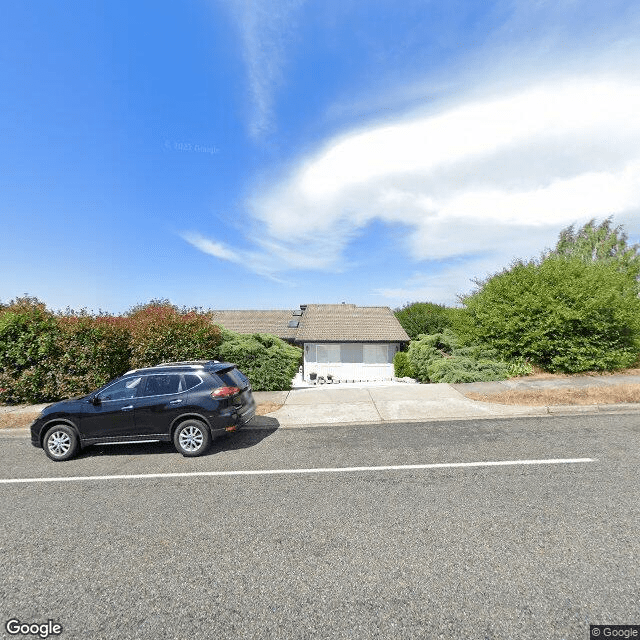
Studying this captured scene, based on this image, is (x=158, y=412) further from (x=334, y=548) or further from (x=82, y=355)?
(x=82, y=355)

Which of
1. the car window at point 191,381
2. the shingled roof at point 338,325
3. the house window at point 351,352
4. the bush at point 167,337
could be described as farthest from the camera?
the house window at point 351,352

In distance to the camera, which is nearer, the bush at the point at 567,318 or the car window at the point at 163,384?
the car window at the point at 163,384

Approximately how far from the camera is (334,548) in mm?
3389

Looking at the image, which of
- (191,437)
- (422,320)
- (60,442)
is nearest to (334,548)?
(191,437)

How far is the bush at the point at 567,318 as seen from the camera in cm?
1183

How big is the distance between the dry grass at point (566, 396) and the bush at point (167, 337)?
8.35 m

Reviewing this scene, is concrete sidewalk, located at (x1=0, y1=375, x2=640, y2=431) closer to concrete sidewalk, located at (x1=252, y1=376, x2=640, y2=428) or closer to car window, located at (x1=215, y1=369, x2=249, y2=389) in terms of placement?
concrete sidewalk, located at (x1=252, y1=376, x2=640, y2=428)

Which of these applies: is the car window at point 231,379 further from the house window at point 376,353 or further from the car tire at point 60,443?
the house window at point 376,353

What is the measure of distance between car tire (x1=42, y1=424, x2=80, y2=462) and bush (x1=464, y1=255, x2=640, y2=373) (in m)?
13.1

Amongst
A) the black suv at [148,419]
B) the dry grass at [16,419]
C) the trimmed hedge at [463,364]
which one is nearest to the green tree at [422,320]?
the trimmed hedge at [463,364]

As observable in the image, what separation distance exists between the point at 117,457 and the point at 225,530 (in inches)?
147

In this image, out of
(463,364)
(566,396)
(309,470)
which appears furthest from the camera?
(463,364)

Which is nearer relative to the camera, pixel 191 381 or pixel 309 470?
pixel 309 470

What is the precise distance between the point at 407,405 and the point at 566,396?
406 cm
